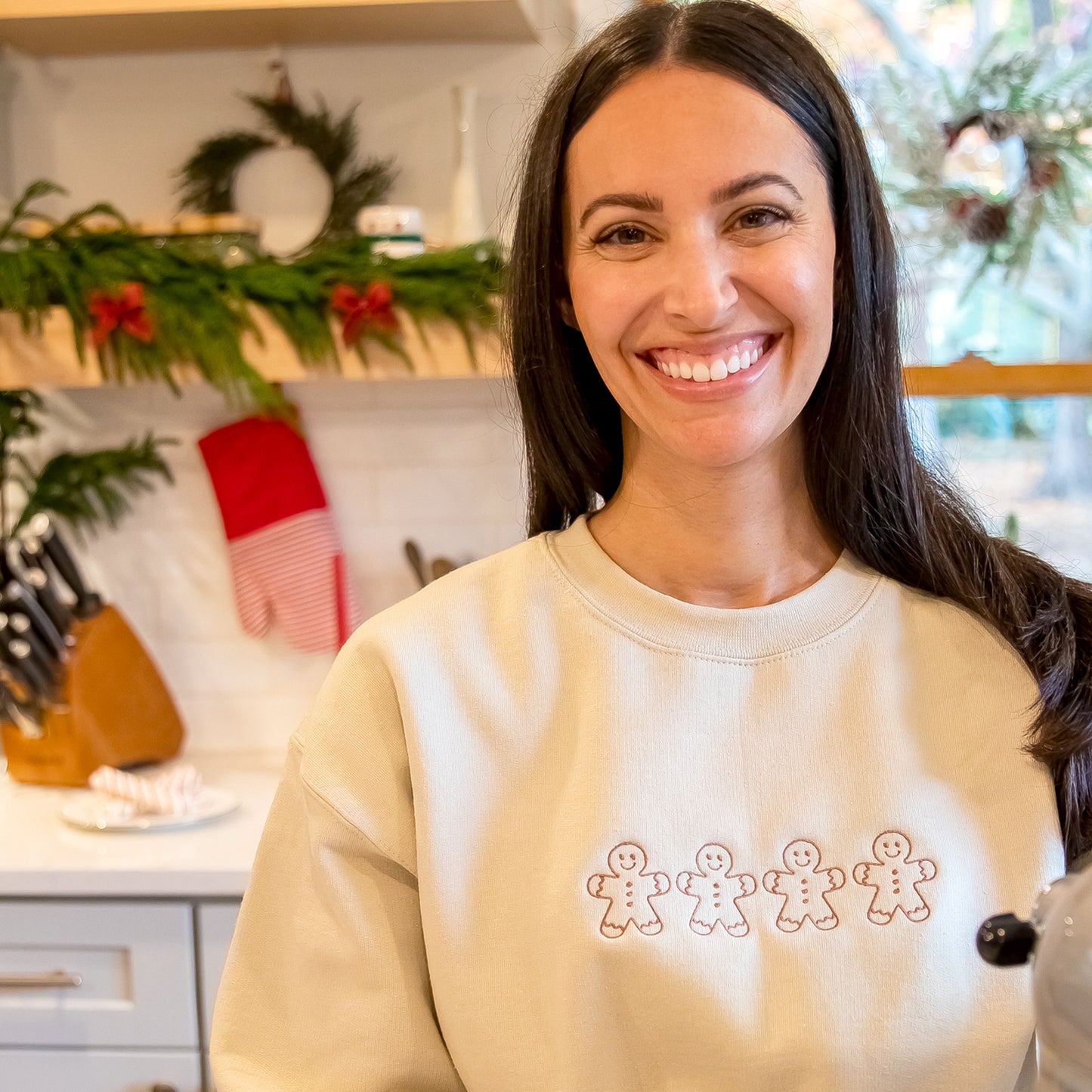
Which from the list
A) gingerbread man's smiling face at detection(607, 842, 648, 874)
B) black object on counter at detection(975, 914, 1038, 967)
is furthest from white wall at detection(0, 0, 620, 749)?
black object on counter at detection(975, 914, 1038, 967)

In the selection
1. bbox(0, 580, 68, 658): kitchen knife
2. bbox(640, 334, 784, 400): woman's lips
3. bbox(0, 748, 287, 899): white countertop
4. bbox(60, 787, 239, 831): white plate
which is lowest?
bbox(0, 748, 287, 899): white countertop

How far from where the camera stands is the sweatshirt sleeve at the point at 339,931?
3.35ft

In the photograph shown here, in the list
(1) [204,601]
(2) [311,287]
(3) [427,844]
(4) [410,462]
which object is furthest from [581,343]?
(1) [204,601]

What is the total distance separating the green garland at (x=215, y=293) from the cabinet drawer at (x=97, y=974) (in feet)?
2.52

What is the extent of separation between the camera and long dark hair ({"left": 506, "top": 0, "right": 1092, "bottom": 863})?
39.8 inches

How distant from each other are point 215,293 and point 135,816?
0.76 metres

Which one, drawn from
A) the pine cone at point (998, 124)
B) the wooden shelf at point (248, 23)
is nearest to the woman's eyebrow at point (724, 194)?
the wooden shelf at point (248, 23)

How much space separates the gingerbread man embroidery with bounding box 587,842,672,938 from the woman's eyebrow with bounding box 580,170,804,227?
1.54 ft

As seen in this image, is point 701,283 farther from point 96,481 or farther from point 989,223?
point 96,481

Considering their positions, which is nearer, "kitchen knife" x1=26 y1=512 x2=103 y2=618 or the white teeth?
the white teeth

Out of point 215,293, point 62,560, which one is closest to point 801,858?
point 215,293

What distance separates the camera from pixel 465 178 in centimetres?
211

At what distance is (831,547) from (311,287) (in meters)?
1.07

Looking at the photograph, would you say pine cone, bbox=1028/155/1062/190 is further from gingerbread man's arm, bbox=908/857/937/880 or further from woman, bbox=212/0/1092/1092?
gingerbread man's arm, bbox=908/857/937/880
